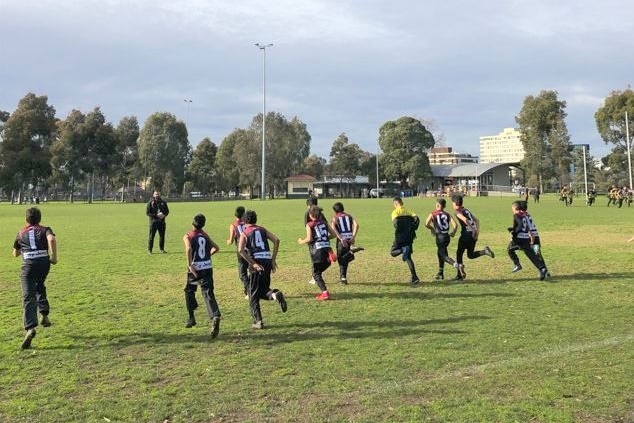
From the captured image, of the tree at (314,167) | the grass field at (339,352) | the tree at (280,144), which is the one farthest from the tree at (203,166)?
the grass field at (339,352)

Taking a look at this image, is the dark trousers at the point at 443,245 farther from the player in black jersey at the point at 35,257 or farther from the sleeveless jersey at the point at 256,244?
the player in black jersey at the point at 35,257

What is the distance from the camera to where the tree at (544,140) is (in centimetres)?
8219

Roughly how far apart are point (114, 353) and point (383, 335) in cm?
318

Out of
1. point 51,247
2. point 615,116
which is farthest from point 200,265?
point 615,116

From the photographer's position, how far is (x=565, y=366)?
575 cm

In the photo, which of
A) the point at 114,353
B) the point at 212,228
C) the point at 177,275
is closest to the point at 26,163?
the point at 212,228

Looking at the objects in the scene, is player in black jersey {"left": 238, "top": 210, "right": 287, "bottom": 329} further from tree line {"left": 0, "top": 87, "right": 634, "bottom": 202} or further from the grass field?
tree line {"left": 0, "top": 87, "right": 634, "bottom": 202}

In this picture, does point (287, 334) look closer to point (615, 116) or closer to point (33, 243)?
point (33, 243)

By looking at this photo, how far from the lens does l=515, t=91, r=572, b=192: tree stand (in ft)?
270

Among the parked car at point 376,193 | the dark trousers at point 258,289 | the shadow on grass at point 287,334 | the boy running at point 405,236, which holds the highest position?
the parked car at point 376,193

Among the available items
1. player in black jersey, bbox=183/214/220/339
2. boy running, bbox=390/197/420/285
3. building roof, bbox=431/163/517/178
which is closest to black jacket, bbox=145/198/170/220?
boy running, bbox=390/197/420/285

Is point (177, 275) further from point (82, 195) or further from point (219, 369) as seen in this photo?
point (82, 195)

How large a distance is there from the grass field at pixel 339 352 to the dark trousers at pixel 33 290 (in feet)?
1.20

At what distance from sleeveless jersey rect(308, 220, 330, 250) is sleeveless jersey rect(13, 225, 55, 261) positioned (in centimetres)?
415
